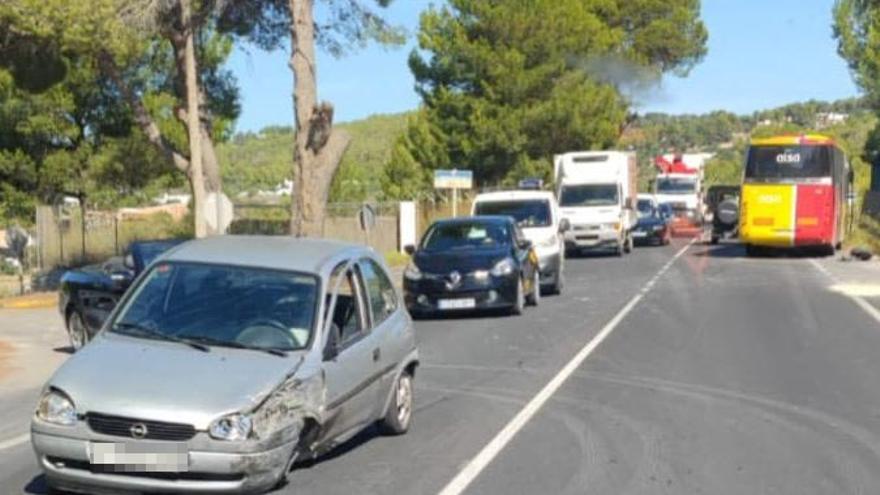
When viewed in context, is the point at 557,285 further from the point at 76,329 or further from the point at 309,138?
the point at 76,329

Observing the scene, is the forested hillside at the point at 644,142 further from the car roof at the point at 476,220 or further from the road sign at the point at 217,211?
the car roof at the point at 476,220

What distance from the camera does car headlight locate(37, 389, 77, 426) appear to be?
7305 millimetres

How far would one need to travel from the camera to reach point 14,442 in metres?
10.1

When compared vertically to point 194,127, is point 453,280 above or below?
below

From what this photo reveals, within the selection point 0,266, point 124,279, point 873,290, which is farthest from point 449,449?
point 0,266

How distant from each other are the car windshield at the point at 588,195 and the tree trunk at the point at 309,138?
561 inches

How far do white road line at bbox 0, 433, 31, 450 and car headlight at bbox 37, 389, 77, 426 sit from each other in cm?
263

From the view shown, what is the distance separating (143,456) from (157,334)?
1.28 metres

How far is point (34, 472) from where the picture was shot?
8750 millimetres

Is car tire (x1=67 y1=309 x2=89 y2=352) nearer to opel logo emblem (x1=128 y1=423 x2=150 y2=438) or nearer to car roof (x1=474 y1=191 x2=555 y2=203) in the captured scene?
opel logo emblem (x1=128 y1=423 x2=150 y2=438)

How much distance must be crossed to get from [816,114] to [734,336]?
473ft

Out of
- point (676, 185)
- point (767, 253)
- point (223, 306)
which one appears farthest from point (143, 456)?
point (676, 185)

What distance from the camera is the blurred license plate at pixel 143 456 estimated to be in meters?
7.17

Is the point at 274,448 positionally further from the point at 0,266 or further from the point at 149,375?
the point at 0,266
